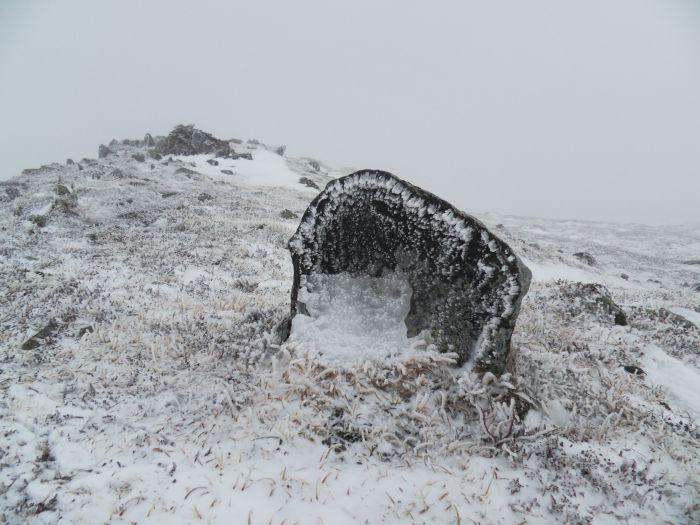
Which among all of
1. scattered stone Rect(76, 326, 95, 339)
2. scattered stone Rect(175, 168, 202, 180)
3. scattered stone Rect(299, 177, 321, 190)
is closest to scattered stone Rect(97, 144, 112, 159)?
scattered stone Rect(175, 168, 202, 180)

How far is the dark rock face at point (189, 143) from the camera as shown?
45.5 m

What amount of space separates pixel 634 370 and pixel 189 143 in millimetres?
48878

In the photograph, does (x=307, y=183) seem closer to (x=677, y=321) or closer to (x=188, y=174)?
(x=188, y=174)

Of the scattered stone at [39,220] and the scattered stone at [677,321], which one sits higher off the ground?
the scattered stone at [677,321]

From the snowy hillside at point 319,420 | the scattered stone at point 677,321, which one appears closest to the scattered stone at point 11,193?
the snowy hillside at point 319,420

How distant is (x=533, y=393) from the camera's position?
15.6 ft

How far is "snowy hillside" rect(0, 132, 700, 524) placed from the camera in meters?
3.50

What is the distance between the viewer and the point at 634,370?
5.82m

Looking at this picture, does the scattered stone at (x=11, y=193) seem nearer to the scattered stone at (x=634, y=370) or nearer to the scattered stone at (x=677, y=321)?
the scattered stone at (x=634, y=370)

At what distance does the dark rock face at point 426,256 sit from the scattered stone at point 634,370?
2.56 metres

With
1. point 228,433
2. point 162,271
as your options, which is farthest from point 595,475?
point 162,271

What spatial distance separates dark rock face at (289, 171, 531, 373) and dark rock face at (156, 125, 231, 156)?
146 feet

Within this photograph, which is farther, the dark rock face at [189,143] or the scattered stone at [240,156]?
the scattered stone at [240,156]

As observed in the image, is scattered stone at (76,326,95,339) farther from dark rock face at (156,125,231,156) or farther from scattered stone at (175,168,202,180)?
dark rock face at (156,125,231,156)
